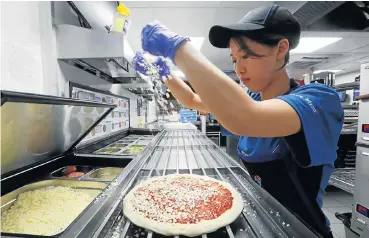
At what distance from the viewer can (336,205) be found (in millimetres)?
3510

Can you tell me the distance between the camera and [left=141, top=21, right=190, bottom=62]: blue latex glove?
83 cm

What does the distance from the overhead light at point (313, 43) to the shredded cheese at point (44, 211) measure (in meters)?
5.94

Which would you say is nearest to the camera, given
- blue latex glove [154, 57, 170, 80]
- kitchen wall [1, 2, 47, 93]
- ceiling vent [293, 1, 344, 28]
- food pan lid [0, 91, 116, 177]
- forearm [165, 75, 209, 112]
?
food pan lid [0, 91, 116, 177]

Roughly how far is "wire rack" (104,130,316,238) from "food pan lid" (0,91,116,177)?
0.66m

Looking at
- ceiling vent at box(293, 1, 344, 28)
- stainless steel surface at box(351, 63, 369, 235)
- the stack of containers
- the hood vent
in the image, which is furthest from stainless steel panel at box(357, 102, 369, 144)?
the stack of containers

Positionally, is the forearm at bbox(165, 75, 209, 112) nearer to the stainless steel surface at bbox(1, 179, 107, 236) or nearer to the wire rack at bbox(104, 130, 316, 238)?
the wire rack at bbox(104, 130, 316, 238)

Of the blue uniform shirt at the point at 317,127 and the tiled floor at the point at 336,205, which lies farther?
the tiled floor at the point at 336,205

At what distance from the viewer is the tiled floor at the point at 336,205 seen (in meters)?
2.86

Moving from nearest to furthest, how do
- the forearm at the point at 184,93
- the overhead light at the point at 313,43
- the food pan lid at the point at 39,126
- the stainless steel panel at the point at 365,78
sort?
the food pan lid at the point at 39,126 < the forearm at the point at 184,93 < the stainless steel panel at the point at 365,78 < the overhead light at the point at 313,43

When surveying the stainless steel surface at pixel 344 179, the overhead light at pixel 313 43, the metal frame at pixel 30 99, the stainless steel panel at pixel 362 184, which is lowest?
the stainless steel surface at pixel 344 179

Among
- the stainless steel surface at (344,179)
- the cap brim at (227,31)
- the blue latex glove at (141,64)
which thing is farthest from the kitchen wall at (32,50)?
the stainless steel surface at (344,179)

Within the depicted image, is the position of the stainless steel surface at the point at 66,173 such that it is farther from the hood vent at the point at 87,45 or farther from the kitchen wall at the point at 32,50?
the hood vent at the point at 87,45

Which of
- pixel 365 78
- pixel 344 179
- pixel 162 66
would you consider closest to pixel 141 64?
pixel 162 66

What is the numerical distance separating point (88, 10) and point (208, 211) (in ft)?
7.74
